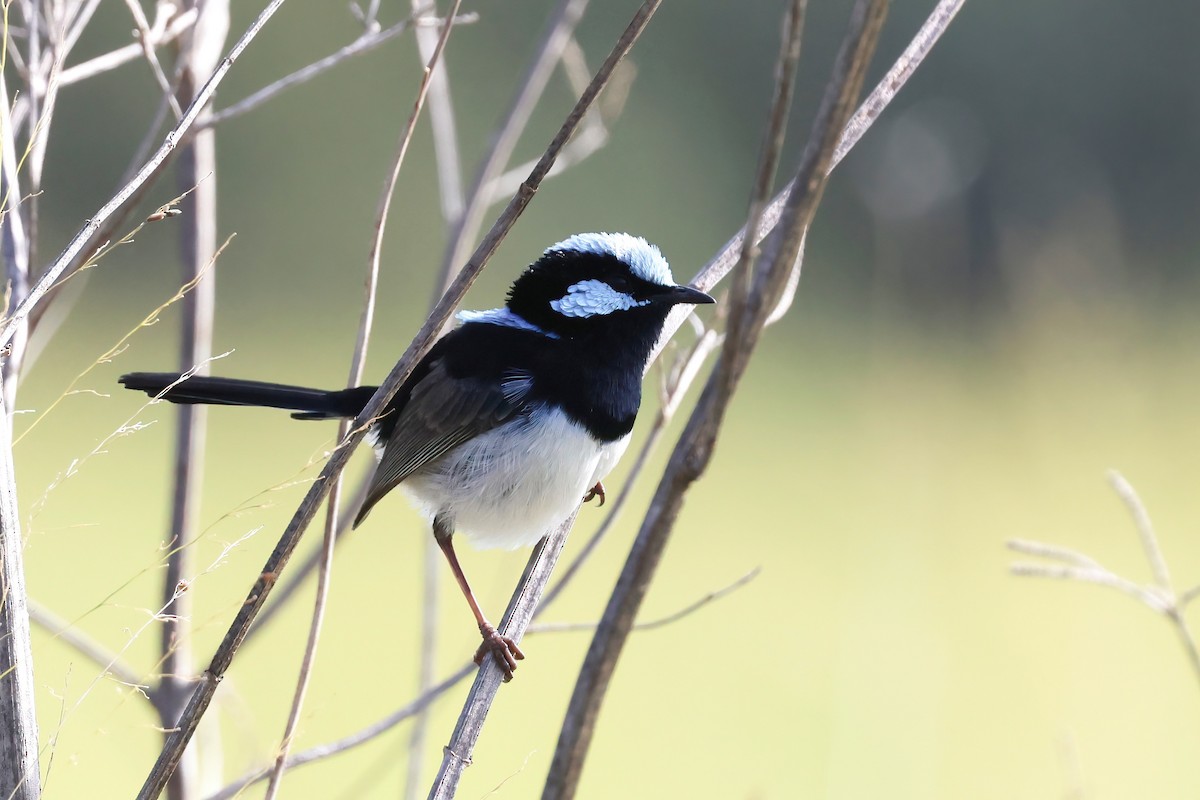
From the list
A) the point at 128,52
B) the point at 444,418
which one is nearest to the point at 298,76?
the point at 128,52

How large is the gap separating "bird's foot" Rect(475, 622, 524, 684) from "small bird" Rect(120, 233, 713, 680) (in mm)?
112

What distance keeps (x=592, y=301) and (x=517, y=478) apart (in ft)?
1.14

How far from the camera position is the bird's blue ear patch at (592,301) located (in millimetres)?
2131

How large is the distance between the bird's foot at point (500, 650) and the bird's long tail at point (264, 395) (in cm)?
47

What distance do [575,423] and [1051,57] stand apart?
1008 cm

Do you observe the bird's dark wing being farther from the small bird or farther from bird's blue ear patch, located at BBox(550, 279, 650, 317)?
bird's blue ear patch, located at BBox(550, 279, 650, 317)

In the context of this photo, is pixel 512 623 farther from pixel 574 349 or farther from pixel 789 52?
pixel 789 52

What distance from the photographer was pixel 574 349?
84.5 inches

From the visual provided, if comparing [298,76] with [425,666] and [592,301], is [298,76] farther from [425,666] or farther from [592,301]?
[425,666]

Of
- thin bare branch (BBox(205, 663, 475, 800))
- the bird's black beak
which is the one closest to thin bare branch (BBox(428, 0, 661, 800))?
thin bare branch (BBox(205, 663, 475, 800))

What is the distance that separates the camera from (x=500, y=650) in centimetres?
144

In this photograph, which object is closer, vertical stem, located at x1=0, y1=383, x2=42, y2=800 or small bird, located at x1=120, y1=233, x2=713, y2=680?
vertical stem, located at x1=0, y1=383, x2=42, y2=800

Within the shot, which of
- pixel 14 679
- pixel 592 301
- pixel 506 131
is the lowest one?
pixel 14 679

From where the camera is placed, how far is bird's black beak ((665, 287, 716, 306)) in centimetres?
192
